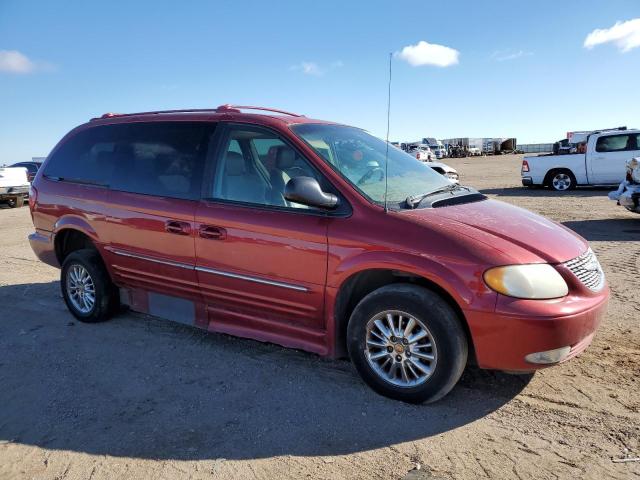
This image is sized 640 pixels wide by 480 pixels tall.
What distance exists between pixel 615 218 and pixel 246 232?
966 cm

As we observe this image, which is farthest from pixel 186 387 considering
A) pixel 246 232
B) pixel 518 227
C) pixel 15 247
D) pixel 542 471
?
pixel 15 247

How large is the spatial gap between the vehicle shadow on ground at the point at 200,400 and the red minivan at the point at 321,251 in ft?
0.83

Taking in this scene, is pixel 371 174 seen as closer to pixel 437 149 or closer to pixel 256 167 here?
pixel 256 167

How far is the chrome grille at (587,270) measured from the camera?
3146 millimetres

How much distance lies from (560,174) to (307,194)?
591 inches

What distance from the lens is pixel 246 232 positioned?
3682 millimetres

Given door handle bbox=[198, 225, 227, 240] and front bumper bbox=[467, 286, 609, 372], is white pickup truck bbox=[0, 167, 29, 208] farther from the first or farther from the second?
front bumper bbox=[467, 286, 609, 372]

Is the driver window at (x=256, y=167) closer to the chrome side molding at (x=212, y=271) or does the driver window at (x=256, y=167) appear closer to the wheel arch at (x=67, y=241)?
the chrome side molding at (x=212, y=271)

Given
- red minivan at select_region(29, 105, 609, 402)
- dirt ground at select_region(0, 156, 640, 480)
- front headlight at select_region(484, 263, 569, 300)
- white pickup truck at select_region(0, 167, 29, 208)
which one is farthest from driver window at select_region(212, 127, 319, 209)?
white pickup truck at select_region(0, 167, 29, 208)

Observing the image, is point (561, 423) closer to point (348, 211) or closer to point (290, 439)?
point (290, 439)

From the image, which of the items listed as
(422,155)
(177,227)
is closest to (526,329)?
(177,227)

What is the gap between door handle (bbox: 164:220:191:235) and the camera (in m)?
3.97

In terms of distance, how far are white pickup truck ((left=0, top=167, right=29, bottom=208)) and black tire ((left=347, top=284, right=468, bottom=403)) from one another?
18.0 meters

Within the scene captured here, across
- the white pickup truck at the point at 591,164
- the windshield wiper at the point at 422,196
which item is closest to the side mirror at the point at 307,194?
the windshield wiper at the point at 422,196
